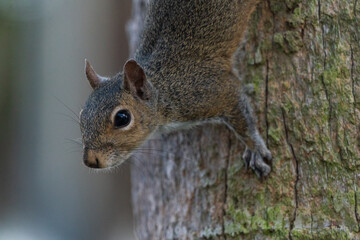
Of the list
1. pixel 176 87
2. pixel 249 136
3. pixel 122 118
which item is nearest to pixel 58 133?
pixel 176 87

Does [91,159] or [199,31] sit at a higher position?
[199,31]

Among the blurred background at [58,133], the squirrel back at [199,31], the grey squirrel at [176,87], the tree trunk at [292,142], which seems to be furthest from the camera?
the blurred background at [58,133]

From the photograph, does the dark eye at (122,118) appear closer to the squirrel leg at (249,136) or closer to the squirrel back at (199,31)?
the squirrel back at (199,31)

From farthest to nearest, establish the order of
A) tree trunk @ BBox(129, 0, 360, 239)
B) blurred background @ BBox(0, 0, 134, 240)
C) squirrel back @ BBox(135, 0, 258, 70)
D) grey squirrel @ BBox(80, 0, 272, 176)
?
blurred background @ BBox(0, 0, 134, 240), squirrel back @ BBox(135, 0, 258, 70), grey squirrel @ BBox(80, 0, 272, 176), tree trunk @ BBox(129, 0, 360, 239)

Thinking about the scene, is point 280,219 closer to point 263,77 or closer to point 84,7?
point 263,77

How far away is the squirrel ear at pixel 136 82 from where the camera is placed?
240cm

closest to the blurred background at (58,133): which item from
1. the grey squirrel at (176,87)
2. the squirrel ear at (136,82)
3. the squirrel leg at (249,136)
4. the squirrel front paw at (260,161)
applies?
the grey squirrel at (176,87)

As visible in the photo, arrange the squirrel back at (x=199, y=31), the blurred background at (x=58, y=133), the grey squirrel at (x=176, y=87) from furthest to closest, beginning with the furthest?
the blurred background at (x=58, y=133) < the squirrel back at (x=199, y=31) < the grey squirrel at (x=176, y=87)

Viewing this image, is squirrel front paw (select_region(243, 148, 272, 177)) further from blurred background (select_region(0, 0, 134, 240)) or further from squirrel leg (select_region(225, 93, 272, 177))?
blurred background (select_region(0, 0, 134, 240))

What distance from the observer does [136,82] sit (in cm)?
251

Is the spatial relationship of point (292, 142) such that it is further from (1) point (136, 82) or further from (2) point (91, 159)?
(2) point (91, 159)

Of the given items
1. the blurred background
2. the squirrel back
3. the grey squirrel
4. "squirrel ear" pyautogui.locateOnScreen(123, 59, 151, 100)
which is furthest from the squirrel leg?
the blurred background

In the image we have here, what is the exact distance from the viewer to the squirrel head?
7.75 feet

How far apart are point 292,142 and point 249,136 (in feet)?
0.66
